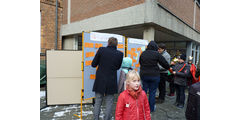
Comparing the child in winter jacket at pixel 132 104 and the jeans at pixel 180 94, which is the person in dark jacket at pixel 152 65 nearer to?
the jeans at pixel 180 94

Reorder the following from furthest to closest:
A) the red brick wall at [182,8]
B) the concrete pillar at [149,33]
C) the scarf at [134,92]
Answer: the red brick wall at [182,8]
the concrete pillar at [149,33]
the scarf at [134,92]

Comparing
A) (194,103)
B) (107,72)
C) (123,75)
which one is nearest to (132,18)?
(123,75)

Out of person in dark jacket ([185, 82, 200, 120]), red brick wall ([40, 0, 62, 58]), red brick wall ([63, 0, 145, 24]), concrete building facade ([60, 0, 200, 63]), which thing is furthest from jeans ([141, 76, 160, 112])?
red brick wall ([40, 0, 62, 58])

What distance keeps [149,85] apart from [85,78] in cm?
162

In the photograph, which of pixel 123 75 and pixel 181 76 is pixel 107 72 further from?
pixel 181 76

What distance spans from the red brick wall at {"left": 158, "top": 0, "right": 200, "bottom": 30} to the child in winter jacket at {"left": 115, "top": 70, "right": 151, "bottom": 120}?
16.2 ft

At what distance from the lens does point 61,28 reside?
10.1m

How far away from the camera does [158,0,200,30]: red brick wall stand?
249 inches

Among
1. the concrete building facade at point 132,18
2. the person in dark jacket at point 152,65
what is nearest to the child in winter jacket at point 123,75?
the person in dark jacket at point 152,65

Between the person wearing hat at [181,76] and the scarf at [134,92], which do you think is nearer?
the scarf at [134,92]

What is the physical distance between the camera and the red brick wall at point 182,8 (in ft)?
20.7

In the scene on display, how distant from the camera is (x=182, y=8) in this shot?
8.12 m

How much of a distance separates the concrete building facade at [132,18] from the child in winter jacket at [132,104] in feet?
12.4

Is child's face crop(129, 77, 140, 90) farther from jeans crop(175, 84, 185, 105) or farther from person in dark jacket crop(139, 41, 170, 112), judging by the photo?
jeans crop(175, 84, 185, 105)
